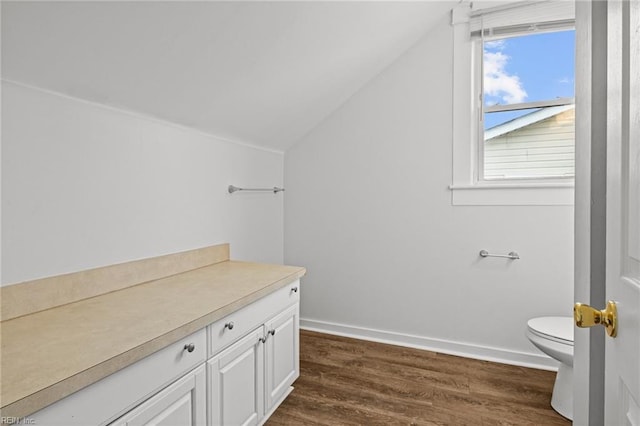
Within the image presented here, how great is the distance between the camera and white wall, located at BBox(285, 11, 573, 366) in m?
2.45

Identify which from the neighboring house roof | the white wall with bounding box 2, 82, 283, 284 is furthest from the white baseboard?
the neighboring house roof

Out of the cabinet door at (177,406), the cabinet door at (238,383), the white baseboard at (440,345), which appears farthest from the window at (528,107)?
the cabinet door at (177,406)

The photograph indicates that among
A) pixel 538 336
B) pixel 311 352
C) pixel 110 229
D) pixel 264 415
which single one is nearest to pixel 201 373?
pixel 264 415

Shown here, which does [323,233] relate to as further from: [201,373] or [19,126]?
A: [19,126]

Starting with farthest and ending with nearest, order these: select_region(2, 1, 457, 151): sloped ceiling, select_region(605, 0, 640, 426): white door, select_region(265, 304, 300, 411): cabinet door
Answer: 1. select_region(265, 304, 300, 411): cabinet door
2. select_region(2, 1, 457, 151): sloped ceiling
3. select_region(605, 0, 640, 426): white door

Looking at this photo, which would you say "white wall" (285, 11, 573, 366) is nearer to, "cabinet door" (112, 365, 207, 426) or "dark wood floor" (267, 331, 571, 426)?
"dark wood floor" (267, 331, 571, 426)

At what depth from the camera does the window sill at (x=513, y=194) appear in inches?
91.8

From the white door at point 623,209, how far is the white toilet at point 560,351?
1.34 meters

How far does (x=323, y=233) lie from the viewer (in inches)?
119

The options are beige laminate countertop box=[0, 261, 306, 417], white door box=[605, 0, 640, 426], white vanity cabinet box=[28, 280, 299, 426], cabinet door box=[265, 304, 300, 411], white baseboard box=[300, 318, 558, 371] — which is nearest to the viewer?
white door box=[605, 0, 640, 426]

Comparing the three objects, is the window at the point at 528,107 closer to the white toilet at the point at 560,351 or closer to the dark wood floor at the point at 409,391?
the white toilet at the point at 560,351

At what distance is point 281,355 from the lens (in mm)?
1913

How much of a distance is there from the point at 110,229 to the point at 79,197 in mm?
199

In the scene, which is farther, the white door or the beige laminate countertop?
the beige laminate countertop
